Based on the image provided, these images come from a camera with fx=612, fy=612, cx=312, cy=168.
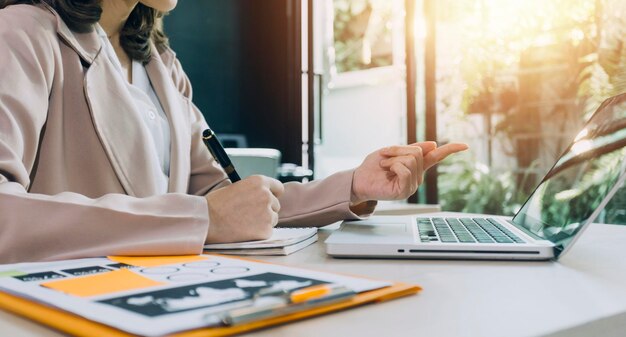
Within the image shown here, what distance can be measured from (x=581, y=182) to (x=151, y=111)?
872 mm

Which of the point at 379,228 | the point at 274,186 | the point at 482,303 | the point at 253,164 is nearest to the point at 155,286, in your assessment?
the point at 482,303

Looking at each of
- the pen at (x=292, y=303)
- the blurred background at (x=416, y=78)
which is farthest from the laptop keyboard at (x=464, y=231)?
the blurred background at (x=416, y=78)

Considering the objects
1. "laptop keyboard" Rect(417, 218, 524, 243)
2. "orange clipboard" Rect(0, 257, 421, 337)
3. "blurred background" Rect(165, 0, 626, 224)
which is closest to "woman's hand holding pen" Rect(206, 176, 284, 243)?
"laptop keyboard" Rect(417, 218, 524, 243)

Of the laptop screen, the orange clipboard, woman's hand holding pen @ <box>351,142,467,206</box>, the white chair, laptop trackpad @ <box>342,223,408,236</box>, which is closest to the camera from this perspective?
the orange clipboard

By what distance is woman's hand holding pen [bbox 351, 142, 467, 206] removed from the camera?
103 cm

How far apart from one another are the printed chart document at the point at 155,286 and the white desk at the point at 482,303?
1.4 inches

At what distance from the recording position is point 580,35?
290cm

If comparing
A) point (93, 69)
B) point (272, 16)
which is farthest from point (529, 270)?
point (272, 16)

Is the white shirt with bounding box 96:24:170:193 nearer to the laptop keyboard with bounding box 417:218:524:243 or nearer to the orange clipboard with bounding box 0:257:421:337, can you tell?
A: the laptop keyboard with bounding box 417:218:524:243

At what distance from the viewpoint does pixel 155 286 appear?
523 millimetres

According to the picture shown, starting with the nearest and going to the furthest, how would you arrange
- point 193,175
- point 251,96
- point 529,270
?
point 529,270 < point 193,175 < point 251,96

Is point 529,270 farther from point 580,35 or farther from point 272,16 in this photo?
point 272,16

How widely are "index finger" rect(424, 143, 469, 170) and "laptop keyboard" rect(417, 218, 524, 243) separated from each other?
0.11 metres

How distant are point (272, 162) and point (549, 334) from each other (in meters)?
1.90
